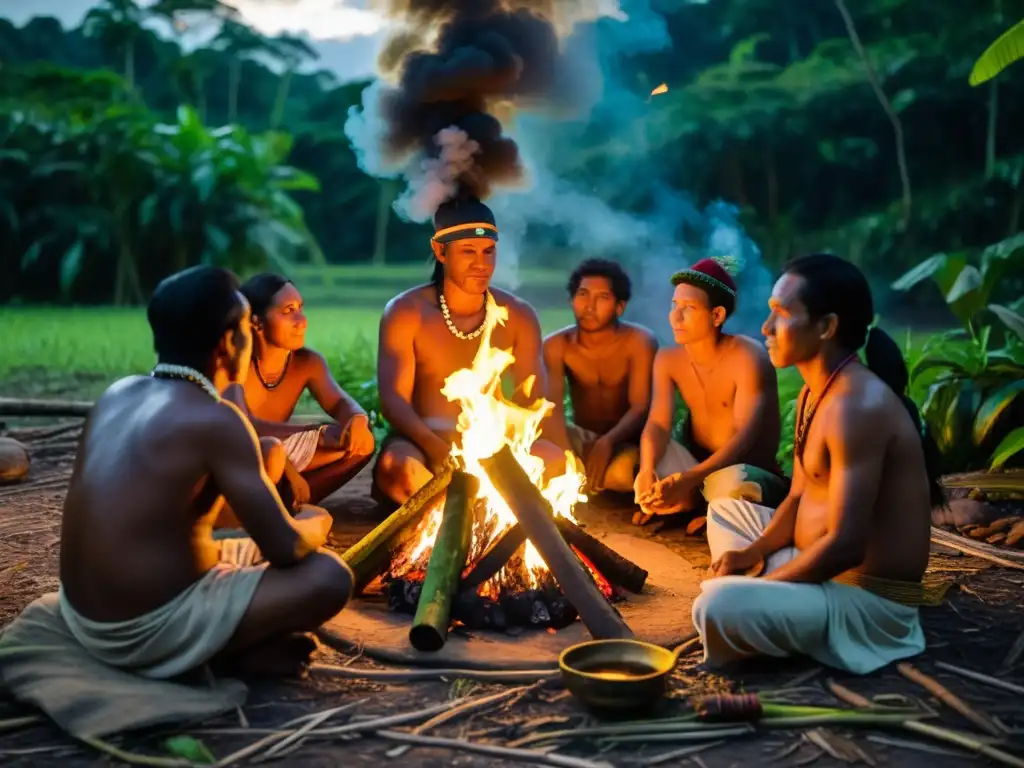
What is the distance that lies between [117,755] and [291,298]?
277cm

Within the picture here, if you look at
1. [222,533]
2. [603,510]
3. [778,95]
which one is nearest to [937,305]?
[778,95]

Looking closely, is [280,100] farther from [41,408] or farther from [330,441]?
[330,441]

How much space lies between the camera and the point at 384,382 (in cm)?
569

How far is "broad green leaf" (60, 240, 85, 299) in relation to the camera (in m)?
17.0

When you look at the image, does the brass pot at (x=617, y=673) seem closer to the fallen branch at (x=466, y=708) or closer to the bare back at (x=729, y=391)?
the fallen branch at (x=466, y=708)

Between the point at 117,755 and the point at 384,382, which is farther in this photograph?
the point at 384,382

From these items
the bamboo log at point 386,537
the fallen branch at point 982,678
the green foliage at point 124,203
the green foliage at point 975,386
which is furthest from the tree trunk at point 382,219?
the fallen branch at point 982,678

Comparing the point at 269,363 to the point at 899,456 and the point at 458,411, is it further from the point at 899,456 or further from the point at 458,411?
the point at 899,456

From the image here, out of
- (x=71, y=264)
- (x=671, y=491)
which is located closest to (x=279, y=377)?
(x=671, y=491)

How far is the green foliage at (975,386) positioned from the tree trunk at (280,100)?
27198mm

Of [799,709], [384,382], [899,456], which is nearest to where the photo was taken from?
[799,709]

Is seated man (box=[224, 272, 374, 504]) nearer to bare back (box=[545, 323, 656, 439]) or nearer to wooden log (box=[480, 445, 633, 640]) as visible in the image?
wooden log (box=[480, 445, 633, 640])

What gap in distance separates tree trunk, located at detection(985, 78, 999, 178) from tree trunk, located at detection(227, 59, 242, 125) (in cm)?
2336

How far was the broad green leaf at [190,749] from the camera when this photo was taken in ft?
9.78
